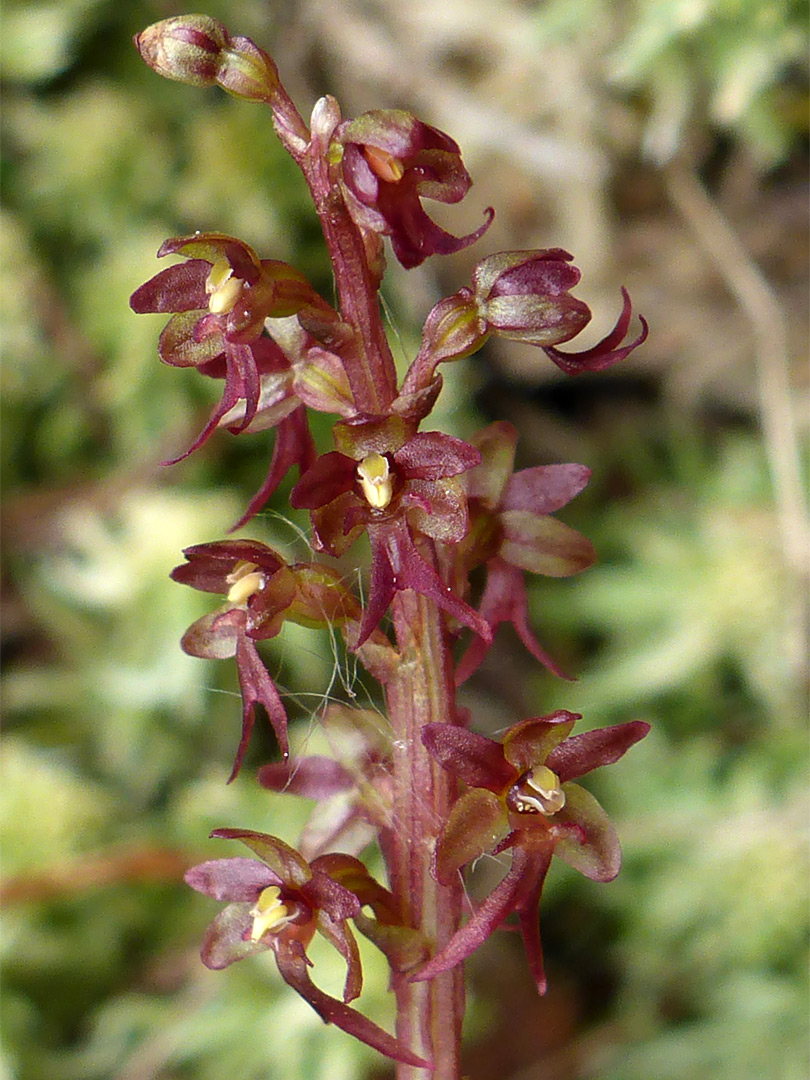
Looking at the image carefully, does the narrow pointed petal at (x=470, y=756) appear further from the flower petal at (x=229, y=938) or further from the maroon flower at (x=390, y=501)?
the flower petal at (x=229, y=938)

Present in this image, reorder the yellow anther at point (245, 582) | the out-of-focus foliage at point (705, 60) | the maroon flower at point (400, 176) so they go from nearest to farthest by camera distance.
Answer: the maroon flower at point (400, 176), the yellow anther at point (245, 582), the out-of-focus foliage at point (705, 60)

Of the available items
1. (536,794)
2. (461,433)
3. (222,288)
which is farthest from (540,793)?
(461,433)

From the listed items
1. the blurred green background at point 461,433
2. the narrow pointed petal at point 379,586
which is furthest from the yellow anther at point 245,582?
the blurred green background at point 461,433

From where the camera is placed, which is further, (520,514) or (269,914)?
(520,514)

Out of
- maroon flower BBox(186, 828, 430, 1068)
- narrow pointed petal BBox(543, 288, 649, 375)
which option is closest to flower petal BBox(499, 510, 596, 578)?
narrow pointed petal BBox(543, 288, 649, 375)

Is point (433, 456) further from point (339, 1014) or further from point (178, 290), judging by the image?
point (339, 1014)

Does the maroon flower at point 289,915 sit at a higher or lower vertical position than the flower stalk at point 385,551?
lower
